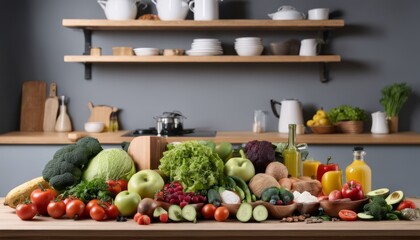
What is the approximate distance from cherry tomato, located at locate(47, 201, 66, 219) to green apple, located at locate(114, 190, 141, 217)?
19cm

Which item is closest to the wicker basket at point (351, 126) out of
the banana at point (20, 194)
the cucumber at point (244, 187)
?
the cucumber at point (244, 187)

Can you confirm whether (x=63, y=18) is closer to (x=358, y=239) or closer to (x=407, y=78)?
(x=407, y=78)

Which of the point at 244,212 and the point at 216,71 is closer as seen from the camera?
the point at 244,212

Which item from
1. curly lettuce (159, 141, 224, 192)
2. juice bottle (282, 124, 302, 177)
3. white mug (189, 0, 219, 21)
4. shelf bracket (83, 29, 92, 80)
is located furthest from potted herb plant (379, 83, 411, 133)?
curly lettuce (159, 141, 224, 192)

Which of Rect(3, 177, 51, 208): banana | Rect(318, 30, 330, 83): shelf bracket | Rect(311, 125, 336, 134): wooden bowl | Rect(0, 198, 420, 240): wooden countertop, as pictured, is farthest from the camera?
Rect(318, 30, 330, 83): shelf bracket

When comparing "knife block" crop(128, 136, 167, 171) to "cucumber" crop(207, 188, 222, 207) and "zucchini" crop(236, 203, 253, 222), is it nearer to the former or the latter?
"cucumber" crop(207, 188, 222, 207)

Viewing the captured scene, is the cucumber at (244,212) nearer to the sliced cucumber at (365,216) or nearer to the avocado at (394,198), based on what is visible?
the sliced cucumber at (365,216)

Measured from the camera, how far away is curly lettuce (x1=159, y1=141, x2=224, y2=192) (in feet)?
8.09

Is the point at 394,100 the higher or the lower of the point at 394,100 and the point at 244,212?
the higher

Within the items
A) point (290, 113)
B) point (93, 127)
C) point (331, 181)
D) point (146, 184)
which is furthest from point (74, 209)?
point (290, 113)

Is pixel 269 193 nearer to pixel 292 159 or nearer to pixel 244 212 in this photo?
pixel 244 212

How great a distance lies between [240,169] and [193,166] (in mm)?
231

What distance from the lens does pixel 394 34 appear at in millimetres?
5371

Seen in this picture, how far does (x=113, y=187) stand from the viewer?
8.11 feet
